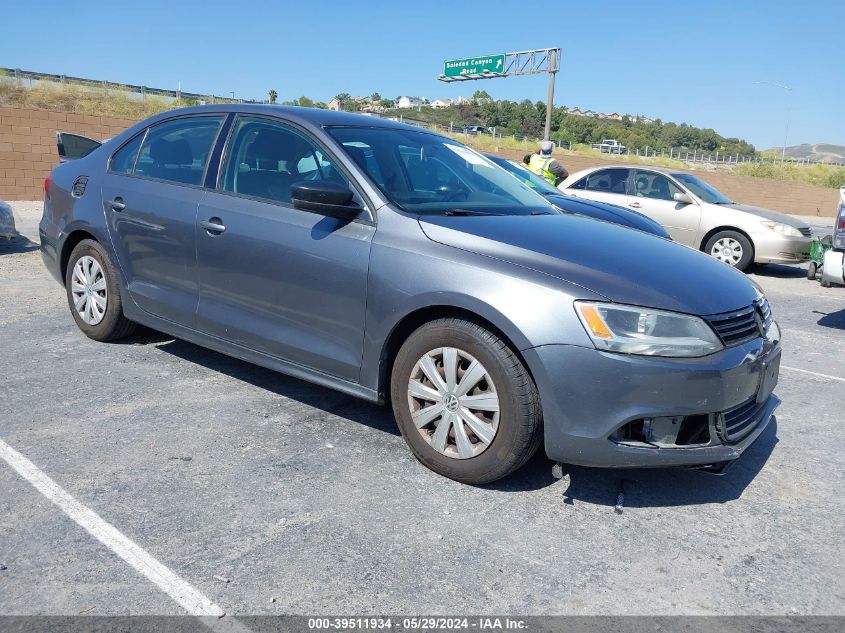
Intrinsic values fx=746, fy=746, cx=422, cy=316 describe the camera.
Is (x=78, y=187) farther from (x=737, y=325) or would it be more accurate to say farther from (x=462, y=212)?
(x=737, y=325)

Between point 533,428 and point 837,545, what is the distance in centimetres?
131

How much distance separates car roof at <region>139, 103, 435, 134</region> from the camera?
13.7ft

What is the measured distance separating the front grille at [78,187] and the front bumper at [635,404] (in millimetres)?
3589

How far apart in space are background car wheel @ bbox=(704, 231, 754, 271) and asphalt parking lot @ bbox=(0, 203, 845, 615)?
6.61m

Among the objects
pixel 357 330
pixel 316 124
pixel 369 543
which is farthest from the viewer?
pixel 316 124

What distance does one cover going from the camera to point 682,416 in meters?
3.06

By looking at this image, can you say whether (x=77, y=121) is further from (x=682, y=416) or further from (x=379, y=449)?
(x=682, y=416)

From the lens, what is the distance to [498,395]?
3.17 meters

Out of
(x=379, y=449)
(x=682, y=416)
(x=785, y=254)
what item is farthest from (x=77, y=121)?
(x=682, y=416)

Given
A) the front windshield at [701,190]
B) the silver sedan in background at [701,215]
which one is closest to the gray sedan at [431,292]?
the silver sedan in background at [701,215]

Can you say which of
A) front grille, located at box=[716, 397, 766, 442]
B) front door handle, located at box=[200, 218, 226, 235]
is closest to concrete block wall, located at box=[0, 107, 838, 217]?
front door handle, located at box=[200, 218, 226, 235]

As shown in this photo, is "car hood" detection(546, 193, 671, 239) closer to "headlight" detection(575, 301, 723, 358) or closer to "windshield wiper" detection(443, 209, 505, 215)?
"windshield wiper" detection(443, 209, 505, 215)

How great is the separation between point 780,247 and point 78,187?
30.4ft

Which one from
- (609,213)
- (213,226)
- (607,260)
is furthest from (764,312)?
(609,213)
